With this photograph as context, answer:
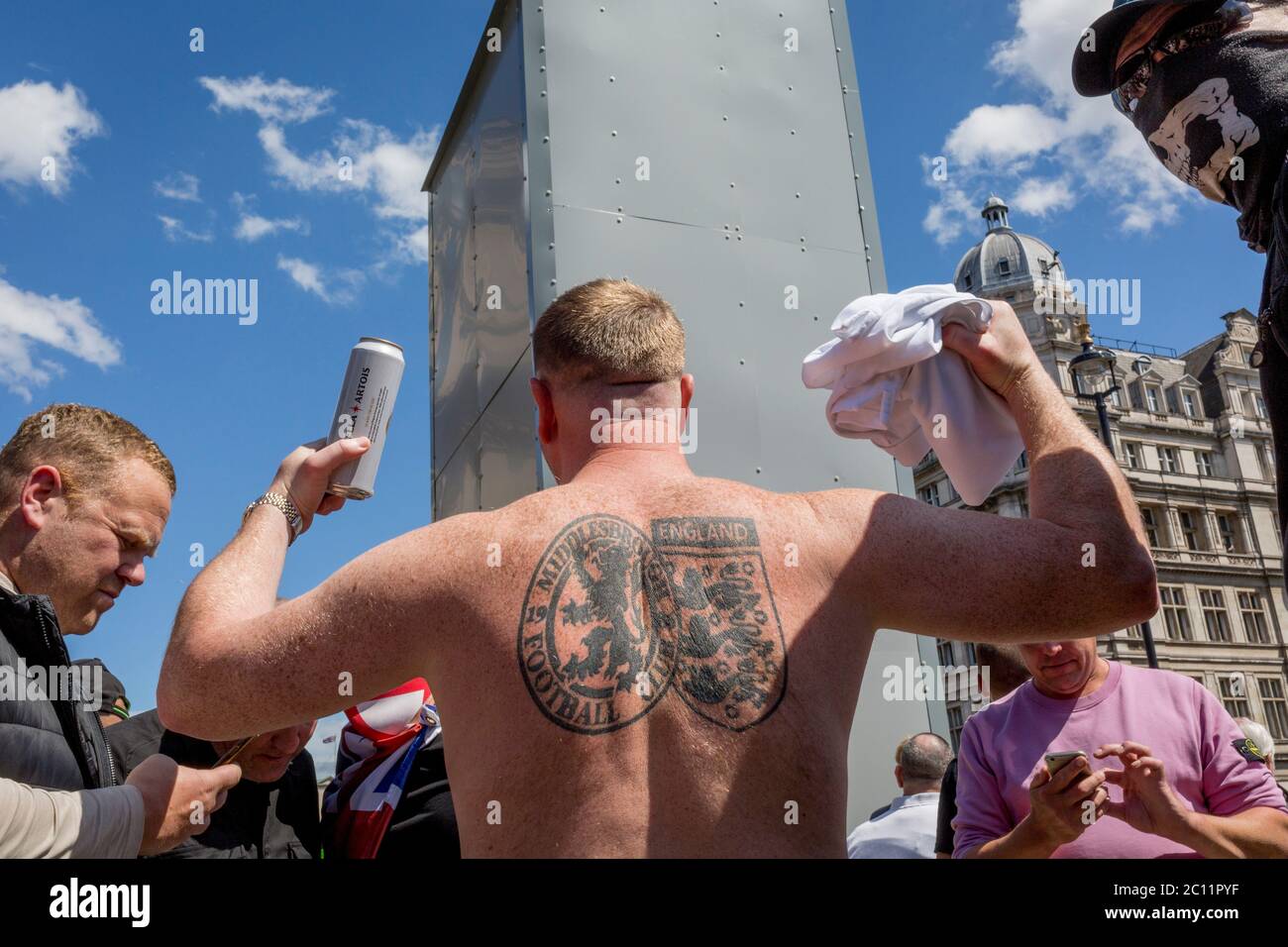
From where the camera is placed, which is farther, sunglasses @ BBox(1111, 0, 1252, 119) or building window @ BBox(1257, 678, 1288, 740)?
building window @ BBox(1257, 678, 1288, 740)

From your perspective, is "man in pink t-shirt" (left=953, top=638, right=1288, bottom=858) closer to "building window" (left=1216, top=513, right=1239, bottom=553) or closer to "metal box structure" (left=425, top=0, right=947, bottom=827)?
"metal box structure" (left=425, top=0, right=947, bottom=827)

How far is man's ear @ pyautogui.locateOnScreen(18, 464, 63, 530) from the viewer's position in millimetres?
2441

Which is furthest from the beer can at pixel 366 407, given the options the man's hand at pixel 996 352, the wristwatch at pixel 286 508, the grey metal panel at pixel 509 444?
the grey metal panel at pixel 509 444

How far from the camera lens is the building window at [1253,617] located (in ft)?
146

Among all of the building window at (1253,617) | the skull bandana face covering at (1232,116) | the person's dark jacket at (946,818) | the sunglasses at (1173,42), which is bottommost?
the person's dark jacket at (946,818)

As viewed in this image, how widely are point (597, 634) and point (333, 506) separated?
0.86 meters

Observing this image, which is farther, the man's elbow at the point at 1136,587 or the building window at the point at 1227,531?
the building window at the point at 1227,531

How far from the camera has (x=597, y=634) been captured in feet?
5.82

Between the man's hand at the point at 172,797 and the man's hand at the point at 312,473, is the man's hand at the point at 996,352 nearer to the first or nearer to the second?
the man's hand at the point at 312,473

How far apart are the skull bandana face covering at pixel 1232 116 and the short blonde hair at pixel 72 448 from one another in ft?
9.09

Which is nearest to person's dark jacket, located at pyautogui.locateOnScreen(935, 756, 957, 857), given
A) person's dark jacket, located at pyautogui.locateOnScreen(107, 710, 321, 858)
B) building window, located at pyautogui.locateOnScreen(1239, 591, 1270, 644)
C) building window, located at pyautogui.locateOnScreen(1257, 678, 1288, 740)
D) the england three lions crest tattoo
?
the england three lions crest tattoo

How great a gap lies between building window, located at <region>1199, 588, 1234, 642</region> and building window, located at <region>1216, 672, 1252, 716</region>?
1.79 meters
